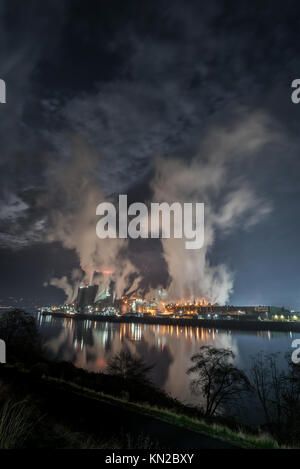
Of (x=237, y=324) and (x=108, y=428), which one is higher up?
(x=108, y=428)

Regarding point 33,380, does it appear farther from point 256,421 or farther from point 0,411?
point 256,421

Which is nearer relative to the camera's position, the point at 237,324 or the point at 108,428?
the point at 108,428

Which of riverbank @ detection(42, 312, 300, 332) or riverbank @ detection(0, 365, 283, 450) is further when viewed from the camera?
riverbank @ detection(42, 312, 300, 332)

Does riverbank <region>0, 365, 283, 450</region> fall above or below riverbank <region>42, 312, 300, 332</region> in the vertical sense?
above

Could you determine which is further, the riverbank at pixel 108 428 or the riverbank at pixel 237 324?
the riverbank at pixel 237 324

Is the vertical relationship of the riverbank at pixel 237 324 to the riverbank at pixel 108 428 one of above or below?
below

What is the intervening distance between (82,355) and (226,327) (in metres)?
110

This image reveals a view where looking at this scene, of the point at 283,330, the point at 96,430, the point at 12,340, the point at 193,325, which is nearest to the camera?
the point at 96,430

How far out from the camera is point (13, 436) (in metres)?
4.66

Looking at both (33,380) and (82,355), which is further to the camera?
(82,355)
